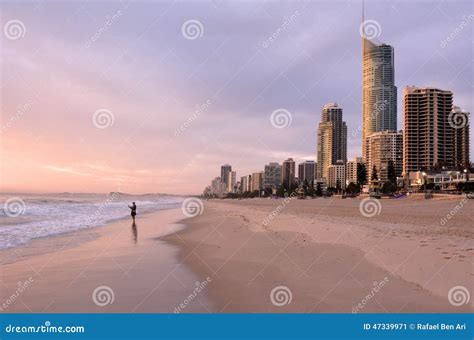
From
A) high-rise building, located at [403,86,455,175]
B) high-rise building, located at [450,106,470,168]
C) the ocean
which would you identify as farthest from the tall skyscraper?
the ocean

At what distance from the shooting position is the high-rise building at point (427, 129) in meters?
180

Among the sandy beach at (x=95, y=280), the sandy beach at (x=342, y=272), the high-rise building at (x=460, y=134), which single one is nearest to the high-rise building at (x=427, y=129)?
the high-rise building at (x=460, y=134)

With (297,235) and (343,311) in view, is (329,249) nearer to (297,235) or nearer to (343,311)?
(297,235)

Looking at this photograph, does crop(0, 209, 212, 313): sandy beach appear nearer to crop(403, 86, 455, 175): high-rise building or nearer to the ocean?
the ocean

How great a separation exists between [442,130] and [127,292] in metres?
206

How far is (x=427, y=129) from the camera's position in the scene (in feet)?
599

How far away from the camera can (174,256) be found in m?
14.1

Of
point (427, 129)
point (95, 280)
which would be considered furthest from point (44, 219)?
point (427, 129)

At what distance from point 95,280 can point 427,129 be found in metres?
200

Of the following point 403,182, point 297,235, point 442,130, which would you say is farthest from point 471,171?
point 297,235

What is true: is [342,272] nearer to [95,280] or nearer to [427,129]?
[95,280]

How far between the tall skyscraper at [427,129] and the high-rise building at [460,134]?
2.50 m

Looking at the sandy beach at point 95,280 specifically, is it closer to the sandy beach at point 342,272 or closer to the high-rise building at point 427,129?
the sandy beach at point 342,272

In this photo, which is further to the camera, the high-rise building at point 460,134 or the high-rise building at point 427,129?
the high-rise building at point 427,129
